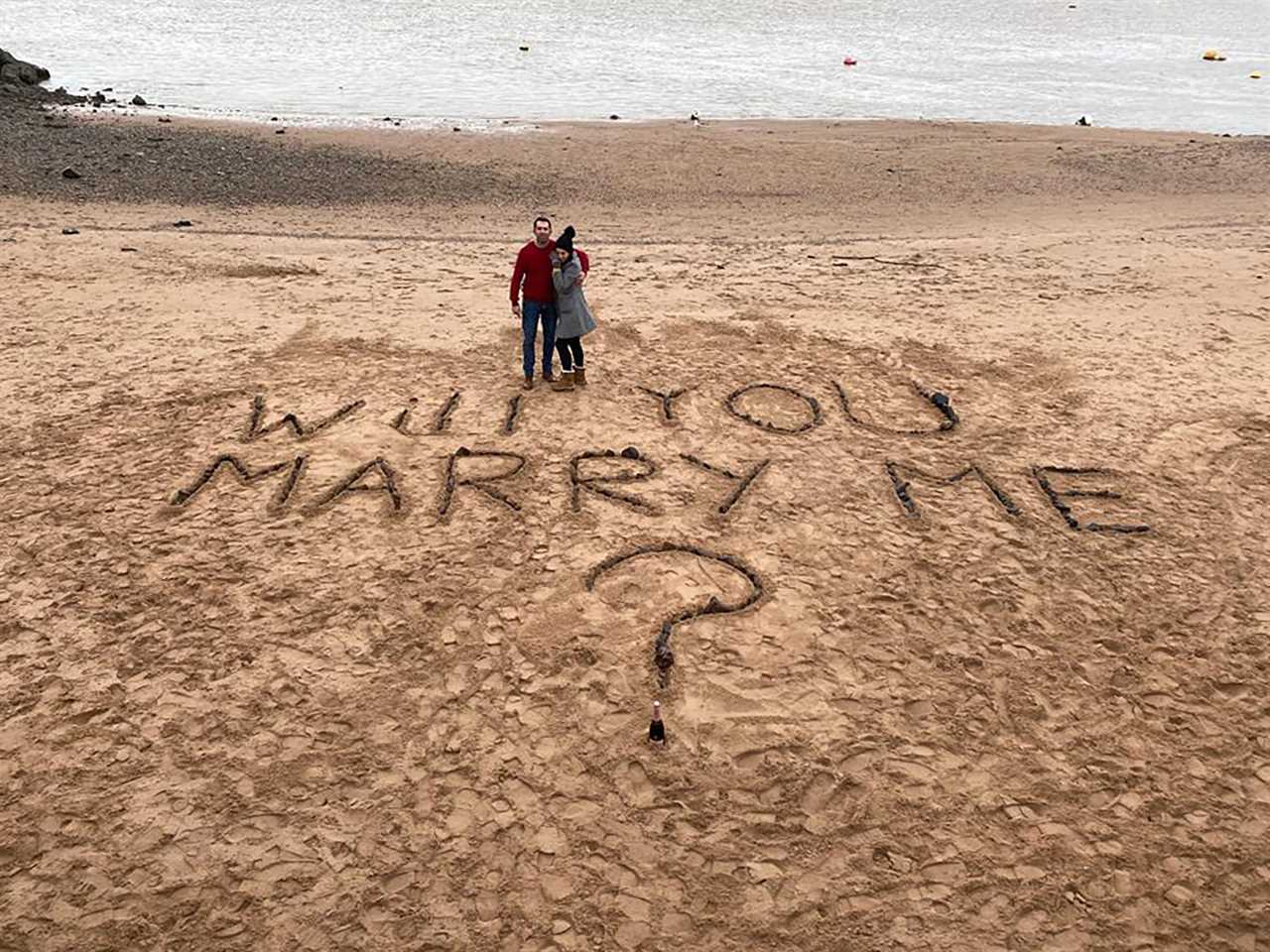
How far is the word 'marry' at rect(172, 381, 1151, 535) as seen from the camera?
6230 mm

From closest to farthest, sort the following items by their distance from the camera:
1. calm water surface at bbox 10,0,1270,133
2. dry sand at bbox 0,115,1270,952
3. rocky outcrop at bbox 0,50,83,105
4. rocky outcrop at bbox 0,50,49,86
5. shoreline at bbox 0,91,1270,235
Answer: dry sand at bbox 0,115,1270,952
shoreline at bbox 0,91,1270,235
rocky outcrop at bbox 0,50,83,105
rocky outcrop at bbox 0,50,49,86
calm water surface at bbox 10,0,1270,133

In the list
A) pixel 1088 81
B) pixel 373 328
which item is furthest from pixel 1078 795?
pixel 1088 81

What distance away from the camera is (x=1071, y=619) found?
5379 mm

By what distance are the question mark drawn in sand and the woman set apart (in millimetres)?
2169

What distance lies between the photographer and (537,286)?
716 centimetres

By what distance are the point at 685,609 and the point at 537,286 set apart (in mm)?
2970

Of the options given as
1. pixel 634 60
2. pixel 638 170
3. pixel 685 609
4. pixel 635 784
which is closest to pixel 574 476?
pixel 685 609

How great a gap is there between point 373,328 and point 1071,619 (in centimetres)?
612

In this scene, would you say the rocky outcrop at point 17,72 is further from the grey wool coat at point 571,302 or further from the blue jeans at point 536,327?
the grey wool coat at point 571,302

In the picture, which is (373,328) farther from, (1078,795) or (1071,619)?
(1078,795)

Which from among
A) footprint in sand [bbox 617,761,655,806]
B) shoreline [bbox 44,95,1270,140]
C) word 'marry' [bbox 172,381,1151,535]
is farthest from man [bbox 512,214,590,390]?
shoreline [bbox 44,95,1270,140]

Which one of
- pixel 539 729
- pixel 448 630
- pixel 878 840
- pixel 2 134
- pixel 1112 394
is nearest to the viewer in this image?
pixel 878 840

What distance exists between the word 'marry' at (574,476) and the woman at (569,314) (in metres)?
0.68

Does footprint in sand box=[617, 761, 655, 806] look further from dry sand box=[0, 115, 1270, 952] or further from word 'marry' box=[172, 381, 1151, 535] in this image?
word 'marry' box=[172, 381, 1151, 535]
